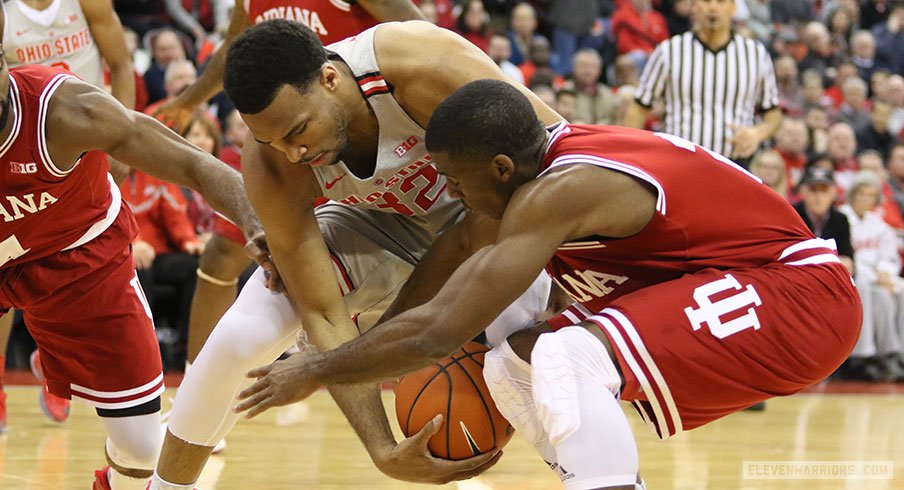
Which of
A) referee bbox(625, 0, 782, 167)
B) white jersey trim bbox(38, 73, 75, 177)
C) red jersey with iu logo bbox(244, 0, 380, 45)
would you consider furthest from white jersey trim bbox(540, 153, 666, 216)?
referee bbox(625, 0, 782, 167)

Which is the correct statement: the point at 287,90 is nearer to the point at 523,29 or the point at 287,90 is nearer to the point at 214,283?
the point at 214,283

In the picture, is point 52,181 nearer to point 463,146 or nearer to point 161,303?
point 463,146

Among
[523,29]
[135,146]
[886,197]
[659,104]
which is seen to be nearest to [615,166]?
[135,146]

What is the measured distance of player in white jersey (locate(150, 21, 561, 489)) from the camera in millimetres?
3322

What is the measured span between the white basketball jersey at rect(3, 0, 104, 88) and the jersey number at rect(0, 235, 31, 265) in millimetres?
2307

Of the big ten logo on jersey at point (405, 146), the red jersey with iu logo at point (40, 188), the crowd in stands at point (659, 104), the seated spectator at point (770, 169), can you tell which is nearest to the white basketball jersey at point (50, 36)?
the crowd in stands at point (659, 104)

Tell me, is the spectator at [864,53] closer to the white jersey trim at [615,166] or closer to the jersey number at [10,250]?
the white jersey trim at [615,166]

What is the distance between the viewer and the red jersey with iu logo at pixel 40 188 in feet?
11.8

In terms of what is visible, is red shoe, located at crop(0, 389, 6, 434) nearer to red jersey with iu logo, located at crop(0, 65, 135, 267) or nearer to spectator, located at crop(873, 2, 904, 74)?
red jersey with iu logo, located at crop(0, 65, 135, 267)

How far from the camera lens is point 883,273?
9.52 meters

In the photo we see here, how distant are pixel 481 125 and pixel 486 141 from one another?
0.04 meters

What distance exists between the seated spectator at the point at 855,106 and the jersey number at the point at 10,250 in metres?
10.0

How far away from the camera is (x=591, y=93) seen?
11180 millimetres

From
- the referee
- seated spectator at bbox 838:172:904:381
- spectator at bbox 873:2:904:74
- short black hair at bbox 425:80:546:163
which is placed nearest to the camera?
short black hair at bbox 425:80:546:163
